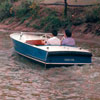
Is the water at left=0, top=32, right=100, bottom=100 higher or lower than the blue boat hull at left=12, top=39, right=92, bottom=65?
lower

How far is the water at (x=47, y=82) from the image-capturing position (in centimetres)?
1012

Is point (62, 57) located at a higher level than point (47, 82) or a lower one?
higher

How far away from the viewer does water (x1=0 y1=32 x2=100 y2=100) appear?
10.1 m

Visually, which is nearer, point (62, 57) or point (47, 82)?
point (47, 82)

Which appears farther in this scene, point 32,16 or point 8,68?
point 32,16

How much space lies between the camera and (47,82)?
38.1 ft

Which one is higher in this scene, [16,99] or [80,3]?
[80,3]

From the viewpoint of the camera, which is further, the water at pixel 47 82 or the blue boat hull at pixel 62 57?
the blue boat hull at pixel 62 57

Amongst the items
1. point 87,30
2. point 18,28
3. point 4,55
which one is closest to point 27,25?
point 18,28

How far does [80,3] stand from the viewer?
31.8m

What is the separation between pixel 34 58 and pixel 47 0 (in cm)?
2258

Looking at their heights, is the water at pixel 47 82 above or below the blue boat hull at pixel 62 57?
below

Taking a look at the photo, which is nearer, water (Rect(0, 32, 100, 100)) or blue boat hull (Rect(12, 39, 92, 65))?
water (Rect(0, 32, 100, 100))

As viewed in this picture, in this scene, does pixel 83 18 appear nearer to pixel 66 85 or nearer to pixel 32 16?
pixel 32 16
